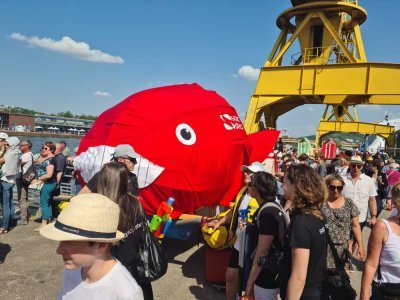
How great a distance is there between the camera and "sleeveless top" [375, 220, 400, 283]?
95.7 inches

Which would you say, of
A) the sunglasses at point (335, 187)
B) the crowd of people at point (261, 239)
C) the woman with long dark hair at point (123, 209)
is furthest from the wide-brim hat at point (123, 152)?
the sunglasses at point (335, 187)

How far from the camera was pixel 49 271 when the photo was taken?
474 cm

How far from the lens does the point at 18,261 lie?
503 cm

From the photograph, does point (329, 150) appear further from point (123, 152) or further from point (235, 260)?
point (123, 152)

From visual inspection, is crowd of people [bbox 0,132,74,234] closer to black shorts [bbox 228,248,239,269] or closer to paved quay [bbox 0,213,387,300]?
paved quay [bbox 0,213,387,300]

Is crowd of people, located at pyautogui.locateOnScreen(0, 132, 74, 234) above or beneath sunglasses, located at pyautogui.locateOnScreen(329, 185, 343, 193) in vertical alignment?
beneath

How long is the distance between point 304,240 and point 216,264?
249 cm

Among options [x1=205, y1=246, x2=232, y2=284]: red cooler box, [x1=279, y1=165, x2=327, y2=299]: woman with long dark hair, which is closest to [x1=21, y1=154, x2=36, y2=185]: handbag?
[x1=205, y1=246, x2=232, y2=284]: red cooler box

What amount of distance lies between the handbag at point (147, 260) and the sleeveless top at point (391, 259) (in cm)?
161

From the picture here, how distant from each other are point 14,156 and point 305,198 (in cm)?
566

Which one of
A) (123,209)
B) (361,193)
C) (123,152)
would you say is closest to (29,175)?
(123,152)

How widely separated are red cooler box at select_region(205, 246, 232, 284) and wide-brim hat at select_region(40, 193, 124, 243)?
3154 mm

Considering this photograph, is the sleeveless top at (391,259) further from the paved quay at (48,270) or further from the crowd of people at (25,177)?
the crowd of people at (25,177)

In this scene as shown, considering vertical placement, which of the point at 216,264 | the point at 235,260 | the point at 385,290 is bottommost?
the point at 216,264
